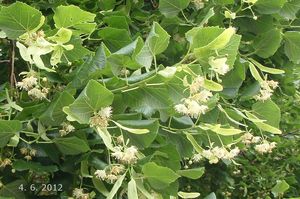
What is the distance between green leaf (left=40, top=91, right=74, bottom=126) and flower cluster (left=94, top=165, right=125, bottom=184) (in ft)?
0.43

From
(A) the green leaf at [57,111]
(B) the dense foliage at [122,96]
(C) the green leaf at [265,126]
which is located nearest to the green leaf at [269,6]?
(B) the dense foliage at [122,96]

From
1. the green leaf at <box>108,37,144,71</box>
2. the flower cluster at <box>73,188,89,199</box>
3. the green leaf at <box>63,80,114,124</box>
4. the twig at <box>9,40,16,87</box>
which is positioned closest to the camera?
the green leaf at <box>63,80,114,124</box>

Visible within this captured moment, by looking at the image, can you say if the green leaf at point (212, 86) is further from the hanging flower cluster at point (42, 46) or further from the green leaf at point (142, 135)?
the hanging flower cluster at point (42, 46)

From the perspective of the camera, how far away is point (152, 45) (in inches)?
37.7

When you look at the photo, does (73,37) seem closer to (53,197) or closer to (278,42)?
(53,197)

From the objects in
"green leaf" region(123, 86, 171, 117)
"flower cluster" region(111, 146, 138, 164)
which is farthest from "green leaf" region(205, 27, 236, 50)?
"flower cluster" region(111, 146, 138, 164)

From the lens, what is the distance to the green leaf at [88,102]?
90 cm

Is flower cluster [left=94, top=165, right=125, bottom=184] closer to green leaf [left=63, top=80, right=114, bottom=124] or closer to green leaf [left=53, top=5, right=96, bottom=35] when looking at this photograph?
green leaf [left=63, top=80, right=114, bottom=124]

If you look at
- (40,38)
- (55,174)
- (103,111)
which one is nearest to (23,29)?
(40,38)

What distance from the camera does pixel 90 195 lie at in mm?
1146

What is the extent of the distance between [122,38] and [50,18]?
10.2 inches

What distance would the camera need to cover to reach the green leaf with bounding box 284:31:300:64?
1539mm

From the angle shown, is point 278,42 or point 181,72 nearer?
point 181,72

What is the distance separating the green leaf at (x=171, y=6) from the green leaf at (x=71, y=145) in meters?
0.50
